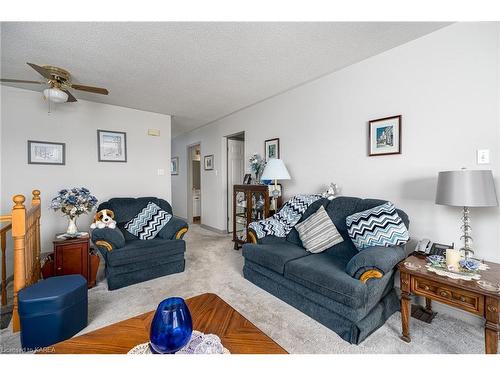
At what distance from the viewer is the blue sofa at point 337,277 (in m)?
1.62

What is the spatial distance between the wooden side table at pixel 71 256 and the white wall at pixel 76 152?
1.26 meters

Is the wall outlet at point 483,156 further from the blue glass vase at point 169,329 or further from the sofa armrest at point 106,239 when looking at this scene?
the sofa armrest at point 106,239

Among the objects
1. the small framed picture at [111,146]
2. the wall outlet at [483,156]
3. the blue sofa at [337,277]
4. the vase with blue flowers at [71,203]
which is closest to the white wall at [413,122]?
the wall outlet at [483,156]

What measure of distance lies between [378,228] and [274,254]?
3.15 feet

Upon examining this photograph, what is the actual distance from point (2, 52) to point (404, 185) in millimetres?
4152

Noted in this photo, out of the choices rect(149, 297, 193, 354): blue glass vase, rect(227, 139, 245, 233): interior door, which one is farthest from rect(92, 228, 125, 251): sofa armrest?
rect(227, 139, 245, 233): interior door

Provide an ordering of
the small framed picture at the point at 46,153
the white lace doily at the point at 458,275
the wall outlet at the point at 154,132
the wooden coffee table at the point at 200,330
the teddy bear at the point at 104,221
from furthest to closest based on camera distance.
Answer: the wall outlet at the point at 154,132
the small framed picture at the point at 46,153
the teddy bear at the point at 104,221
the white lace doily at the point at 458,275
the wooden coffee table at the point at 200,330

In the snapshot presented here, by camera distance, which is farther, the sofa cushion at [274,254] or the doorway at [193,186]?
the doorway at [193,186]

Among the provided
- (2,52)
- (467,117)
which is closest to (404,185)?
(467,117)

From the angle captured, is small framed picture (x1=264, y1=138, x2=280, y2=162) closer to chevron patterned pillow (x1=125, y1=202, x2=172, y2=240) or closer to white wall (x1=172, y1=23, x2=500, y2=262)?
white wall (x1=172, y1=23, x2=500, y2=262)

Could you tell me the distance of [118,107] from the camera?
12.7 ft

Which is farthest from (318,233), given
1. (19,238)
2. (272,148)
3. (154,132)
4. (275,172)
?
(154,132)

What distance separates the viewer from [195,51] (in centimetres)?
224

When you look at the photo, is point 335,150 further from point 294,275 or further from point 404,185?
point 294,275
